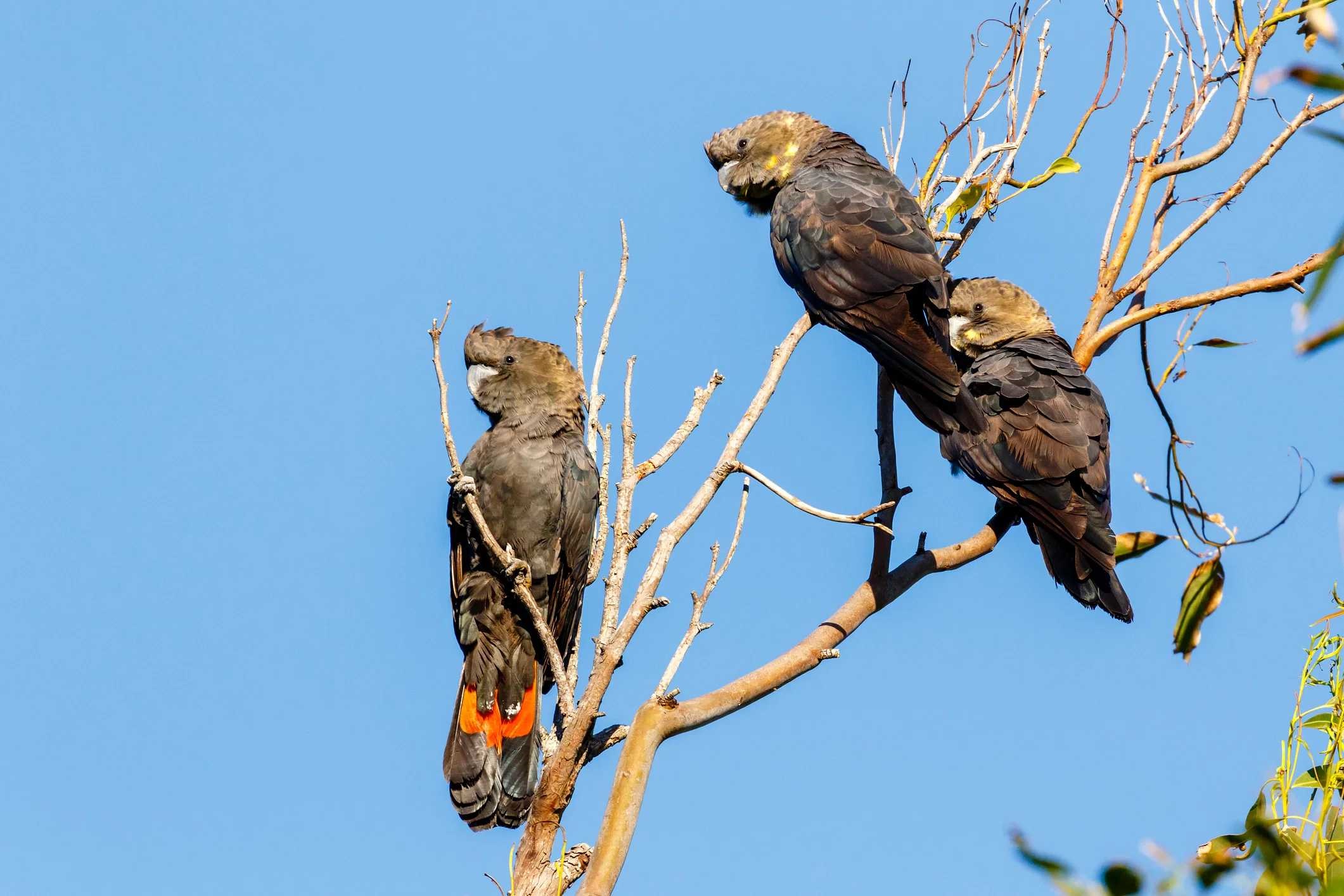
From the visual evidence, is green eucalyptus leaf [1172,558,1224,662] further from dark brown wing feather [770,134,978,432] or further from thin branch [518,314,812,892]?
dark brown wing feather [770,134,978,432]

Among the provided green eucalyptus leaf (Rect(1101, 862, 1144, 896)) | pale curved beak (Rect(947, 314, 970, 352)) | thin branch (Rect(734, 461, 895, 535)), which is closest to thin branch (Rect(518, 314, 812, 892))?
thin branch (Rect(734, 461, 895, 535))

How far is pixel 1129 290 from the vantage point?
Result: 193 inches

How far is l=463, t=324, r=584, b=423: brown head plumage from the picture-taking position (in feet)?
20.1

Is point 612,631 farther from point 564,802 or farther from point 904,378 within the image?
point 904,378

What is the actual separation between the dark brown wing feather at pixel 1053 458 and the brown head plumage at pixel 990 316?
0.53 metres

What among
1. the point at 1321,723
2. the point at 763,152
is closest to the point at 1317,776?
the point at 1321,723

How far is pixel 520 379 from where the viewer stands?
6176mm

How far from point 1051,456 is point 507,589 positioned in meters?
2.40

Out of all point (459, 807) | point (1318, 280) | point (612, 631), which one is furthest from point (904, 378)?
point (1318, 280)

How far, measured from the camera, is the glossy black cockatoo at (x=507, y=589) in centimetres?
564

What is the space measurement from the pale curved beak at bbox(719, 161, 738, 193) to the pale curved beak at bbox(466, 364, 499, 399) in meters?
1.75

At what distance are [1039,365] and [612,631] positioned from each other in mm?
2897

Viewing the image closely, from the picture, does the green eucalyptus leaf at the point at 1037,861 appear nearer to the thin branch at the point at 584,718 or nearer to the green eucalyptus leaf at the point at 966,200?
the thin branch at the point at 584,718

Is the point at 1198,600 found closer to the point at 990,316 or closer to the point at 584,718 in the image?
the point at 584,718
